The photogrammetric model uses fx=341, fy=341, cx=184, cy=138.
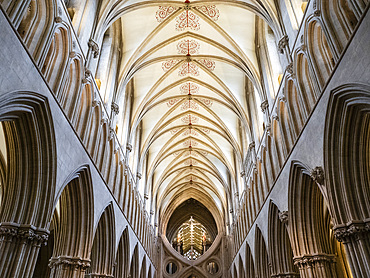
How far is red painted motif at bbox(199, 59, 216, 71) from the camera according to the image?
18.2 meters

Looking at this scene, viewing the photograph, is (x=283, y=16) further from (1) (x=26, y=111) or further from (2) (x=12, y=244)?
(2) (x=12, y=244)

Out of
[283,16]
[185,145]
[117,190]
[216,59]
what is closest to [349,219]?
[283,16]

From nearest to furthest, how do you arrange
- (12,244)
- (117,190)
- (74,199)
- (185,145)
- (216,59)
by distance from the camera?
(12,244) → (74,199) → (117,190) → (216,59) → (185,145)

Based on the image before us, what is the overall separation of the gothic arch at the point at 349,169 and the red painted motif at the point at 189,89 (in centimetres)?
1270

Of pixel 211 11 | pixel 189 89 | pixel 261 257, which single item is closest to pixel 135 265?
pixel 261 257

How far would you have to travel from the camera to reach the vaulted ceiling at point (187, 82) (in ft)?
49.9

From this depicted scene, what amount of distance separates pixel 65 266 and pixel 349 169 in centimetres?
828

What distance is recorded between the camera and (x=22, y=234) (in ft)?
24.0

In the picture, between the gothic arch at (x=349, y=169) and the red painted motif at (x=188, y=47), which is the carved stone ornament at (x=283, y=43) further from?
the red painted motif at (x=188, y=47)

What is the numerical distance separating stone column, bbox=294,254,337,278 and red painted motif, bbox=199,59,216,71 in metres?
11.1

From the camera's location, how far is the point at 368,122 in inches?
299

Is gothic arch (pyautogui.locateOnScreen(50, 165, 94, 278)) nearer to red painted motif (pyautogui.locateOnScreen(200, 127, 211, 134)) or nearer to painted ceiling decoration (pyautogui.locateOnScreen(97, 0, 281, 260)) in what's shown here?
painted ceiling decoration (pyautogui.locateOnScreen(97, 0, 281, 260))

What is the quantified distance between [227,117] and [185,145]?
18.7ft

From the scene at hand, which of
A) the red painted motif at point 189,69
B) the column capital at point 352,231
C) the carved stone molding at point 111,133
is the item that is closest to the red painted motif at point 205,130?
the red painted motif at point 189,69
